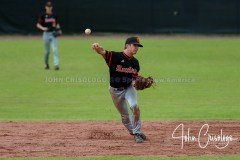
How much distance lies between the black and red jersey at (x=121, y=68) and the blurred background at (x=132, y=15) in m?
23.1

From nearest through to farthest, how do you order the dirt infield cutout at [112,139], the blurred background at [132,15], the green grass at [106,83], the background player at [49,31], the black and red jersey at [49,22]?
1. the dirt infield cutout at [112,139]
2. the green grass at [106,83]
3. the background player at [49,31]
4. the black and red jersey at [49,22]
5. the blurred background at [132,15]

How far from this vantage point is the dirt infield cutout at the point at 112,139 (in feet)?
36.8

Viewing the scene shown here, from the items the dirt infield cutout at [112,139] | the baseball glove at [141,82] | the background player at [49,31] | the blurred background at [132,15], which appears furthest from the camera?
the blurred background at [132,15]

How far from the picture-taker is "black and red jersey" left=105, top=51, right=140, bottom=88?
1193 centimetres

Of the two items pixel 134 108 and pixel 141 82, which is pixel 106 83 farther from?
pixel 134 108

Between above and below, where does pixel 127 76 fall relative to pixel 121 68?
below

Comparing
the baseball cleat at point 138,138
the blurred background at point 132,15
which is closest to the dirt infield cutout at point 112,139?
the baseball cleat at point 138,138

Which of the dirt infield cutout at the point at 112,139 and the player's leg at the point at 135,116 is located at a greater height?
the player's leg at the point at 135,116

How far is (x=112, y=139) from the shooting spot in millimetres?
12445

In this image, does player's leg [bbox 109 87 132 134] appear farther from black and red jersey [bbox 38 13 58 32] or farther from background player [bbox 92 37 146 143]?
black and red jersey [bbox 38 13 58 32]

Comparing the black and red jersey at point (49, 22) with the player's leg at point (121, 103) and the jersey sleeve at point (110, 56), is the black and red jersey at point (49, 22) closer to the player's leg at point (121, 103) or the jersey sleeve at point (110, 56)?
the player's leg at point (121, 103)

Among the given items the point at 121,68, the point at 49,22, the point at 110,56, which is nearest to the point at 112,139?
the point at 121,68

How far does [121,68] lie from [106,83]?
32.9 ft

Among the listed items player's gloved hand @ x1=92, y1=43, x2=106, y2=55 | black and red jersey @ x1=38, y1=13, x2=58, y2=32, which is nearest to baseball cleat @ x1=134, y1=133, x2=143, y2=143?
player's gloved hand @ x1=92, y1=43, x2=106, y2=55
